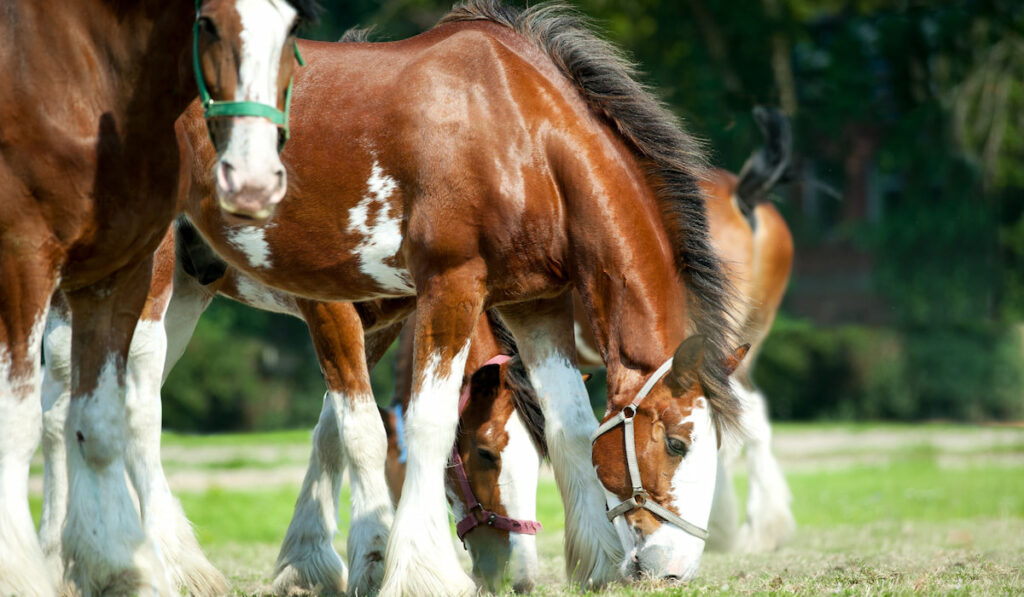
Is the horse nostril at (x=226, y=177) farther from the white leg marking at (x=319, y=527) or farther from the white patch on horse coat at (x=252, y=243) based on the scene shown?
the white leg marking at (x=319, y=527)

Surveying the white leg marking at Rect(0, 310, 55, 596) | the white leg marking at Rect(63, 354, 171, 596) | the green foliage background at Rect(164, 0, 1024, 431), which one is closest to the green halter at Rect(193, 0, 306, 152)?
the white leg marking at Rect(0, 310, 55, 596)

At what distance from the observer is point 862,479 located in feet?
43.5

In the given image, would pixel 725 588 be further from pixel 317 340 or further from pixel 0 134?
pixel 0 134

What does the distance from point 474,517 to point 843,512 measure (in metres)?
6.47

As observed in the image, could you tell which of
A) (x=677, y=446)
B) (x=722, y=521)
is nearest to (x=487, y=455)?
(x=677, y=446)

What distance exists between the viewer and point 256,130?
3.38m

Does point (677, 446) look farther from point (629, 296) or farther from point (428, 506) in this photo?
point (428, 506)

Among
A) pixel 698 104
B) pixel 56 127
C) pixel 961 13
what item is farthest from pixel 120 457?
pixel 961 13

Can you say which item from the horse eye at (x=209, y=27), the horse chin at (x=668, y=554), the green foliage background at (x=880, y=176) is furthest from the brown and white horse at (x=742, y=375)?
the green foliage background at (x=880, y=176)

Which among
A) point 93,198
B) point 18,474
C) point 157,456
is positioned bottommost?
point 157,456

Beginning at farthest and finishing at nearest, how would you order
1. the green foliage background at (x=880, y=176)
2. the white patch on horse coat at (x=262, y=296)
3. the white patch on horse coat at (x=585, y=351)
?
the green foliage background at (x=880, y=176), the white patch on horse coat at (x=585, y=351), the white patch on horse coat at (x=262, y=296)

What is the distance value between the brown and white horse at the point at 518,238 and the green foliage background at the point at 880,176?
14.1m

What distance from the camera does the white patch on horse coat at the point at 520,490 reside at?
16.3ft

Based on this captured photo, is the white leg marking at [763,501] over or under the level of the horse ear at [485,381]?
under
